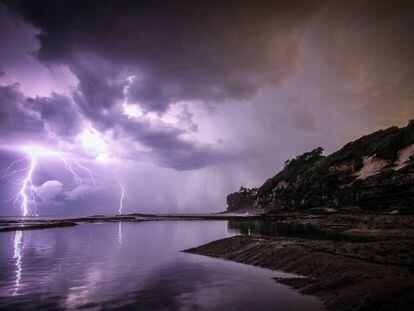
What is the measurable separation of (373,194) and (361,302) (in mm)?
67430

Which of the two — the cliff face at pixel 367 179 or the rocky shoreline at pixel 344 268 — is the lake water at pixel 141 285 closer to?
the rocky shoreline at pixel 344 268

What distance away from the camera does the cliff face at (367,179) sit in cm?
6588

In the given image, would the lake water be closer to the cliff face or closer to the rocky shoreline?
the rocky shoreline

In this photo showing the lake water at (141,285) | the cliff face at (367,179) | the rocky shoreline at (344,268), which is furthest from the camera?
the cliff face at (367,179)

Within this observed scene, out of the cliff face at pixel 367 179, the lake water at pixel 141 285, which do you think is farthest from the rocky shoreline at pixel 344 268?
the cliff face at pixel 367 179

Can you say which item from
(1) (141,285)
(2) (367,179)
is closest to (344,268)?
(1) (141,285)

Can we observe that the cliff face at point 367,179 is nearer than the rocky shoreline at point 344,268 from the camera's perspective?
No

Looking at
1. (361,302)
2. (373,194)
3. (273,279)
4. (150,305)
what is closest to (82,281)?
(150,305)

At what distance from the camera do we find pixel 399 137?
276ft

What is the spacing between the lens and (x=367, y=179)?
8025 cm

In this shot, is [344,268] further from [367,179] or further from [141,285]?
[367,179]

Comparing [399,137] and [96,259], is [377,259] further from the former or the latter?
[399,137]

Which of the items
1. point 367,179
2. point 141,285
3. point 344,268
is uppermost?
point 367,179

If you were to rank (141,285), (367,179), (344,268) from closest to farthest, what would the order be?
(344,268) < (141,285) < (367,179)
